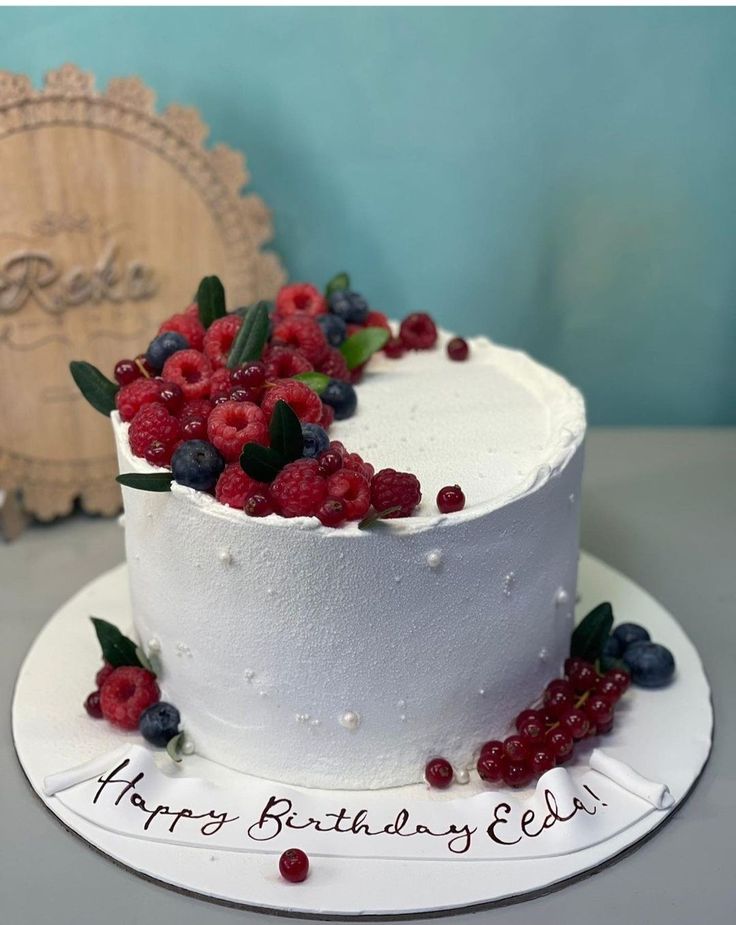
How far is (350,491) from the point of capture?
1353 mm

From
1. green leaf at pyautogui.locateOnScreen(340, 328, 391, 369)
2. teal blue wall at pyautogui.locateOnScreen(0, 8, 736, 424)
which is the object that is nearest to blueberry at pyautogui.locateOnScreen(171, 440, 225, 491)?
green leaf at pyautogui.locateOnScreen(340, 328, 391, 369)

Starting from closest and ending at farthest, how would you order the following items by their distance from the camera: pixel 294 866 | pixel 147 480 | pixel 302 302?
1. pixel 294 866
2. pixel 147 480
3. pixel 302 302

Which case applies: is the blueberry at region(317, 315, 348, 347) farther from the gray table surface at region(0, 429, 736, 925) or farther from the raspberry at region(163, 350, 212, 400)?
the gray table surface at region(0, 429, 736, 925)

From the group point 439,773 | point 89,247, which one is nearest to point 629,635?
point 439,773

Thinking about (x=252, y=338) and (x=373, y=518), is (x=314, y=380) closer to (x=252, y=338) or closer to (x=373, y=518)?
(x=252, y=338)

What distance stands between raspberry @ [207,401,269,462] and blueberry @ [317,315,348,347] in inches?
15.5

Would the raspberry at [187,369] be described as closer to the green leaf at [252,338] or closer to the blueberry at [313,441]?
the green leaf at [252,338]

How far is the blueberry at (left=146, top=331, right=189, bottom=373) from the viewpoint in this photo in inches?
63.7

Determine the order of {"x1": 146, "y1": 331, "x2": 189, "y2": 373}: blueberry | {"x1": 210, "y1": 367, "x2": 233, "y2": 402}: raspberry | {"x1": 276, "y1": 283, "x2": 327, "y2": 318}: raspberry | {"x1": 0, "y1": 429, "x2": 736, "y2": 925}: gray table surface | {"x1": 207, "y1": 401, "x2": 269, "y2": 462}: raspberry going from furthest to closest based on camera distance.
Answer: {"x1": 276, "y1": 283, "x2": 327, "y2": 318}: raspberry → {"x1": 146, "y1": 331, "x2": 189, "y2": 373}: blueberry → {"x1": 210, "y1": 367, "x2": 233, "y2": 402}: raspberry → {"x1": 207, "y1": 401, "x2": 269, "y2": 462}: raspberry → {"x1": 0, "y1": 429, "x2": 736, "y2": 925}: gray table surface

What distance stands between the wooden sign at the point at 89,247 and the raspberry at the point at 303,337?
575mm

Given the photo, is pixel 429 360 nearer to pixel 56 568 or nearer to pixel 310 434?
pixel 310 434

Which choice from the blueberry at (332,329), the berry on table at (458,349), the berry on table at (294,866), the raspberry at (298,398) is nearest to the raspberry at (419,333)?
the berry on table at (458,349)

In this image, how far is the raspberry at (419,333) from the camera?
1934mm

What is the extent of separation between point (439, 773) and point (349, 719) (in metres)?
0.14
